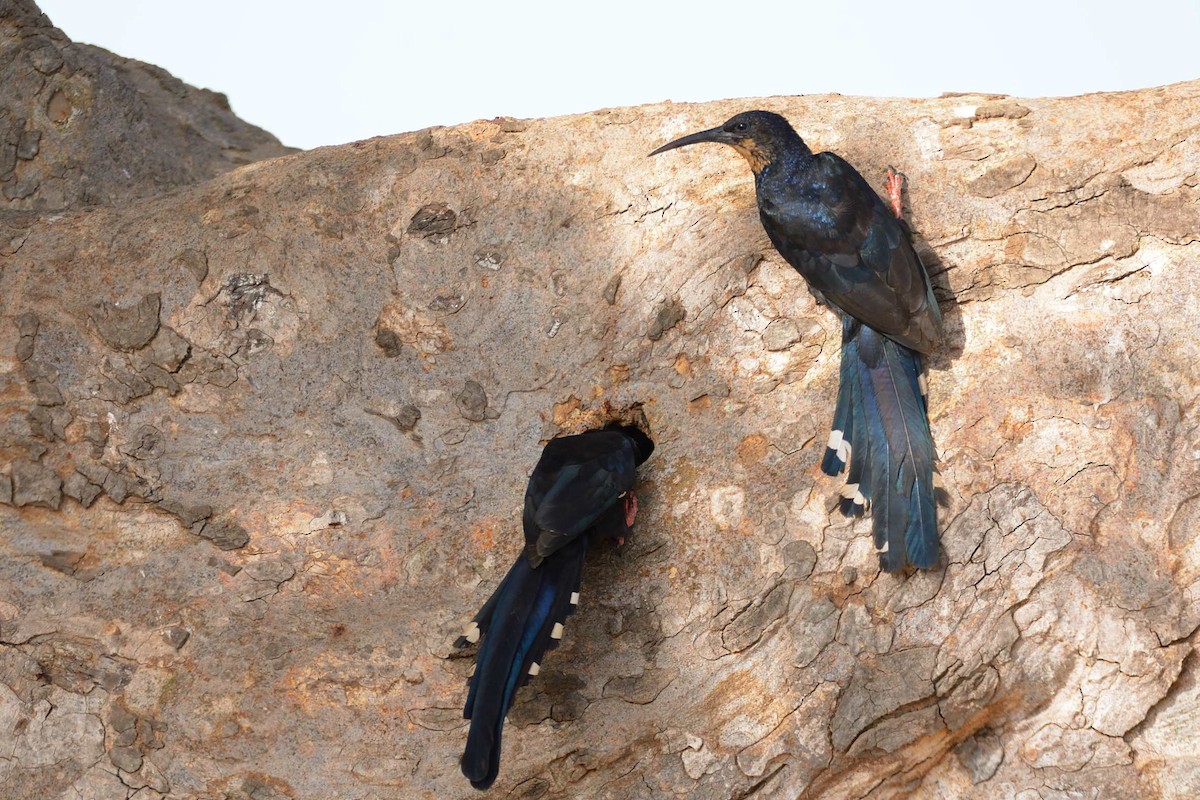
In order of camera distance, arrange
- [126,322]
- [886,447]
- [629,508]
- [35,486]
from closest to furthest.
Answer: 1. [886,447]
2. [629,508]
3. [35,486]
4. [126,322]

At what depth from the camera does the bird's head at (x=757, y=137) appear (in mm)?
4094

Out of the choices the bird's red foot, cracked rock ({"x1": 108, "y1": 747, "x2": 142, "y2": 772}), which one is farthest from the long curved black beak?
cracked rock ({"x1": 108, "y1": 747, "x2": 142, "y2": 772})

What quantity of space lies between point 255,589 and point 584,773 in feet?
4.69

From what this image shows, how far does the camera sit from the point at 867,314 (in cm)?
380

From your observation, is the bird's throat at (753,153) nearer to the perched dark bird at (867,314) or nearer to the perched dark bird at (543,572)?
the perched dark bird at (867,314)

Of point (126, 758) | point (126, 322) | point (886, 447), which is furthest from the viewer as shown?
point (126, 322)

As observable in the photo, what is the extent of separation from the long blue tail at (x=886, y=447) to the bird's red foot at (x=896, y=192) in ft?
1.80

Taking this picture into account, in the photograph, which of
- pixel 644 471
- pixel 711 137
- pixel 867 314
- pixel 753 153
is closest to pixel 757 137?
pixel 753 153

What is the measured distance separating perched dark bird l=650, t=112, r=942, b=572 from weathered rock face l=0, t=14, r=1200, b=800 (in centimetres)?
15

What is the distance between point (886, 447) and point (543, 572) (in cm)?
124

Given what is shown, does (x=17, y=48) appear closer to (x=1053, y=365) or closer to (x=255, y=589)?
(x=255, y=589)

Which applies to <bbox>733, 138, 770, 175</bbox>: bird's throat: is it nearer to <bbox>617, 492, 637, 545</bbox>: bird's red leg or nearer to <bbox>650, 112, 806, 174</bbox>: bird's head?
<bbox>650, 112, 806, 174</bbox>: bird's head

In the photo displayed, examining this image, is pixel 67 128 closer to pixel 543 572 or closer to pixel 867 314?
pixel 543 572

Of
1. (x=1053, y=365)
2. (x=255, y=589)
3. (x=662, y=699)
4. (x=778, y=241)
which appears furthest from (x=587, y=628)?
(x=1053, y=365)
